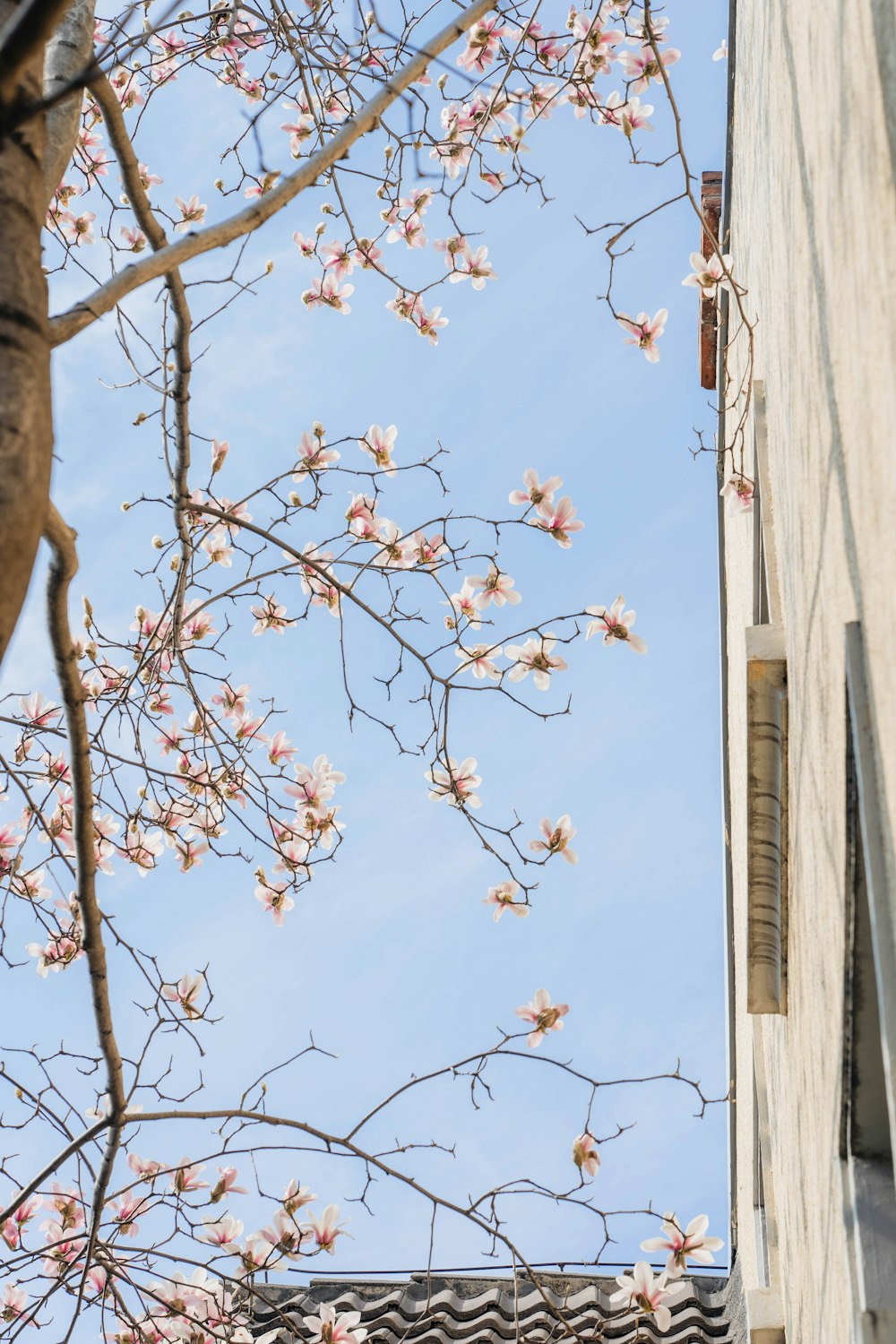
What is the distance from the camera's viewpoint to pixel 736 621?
4.44 meters

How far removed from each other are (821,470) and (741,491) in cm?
193

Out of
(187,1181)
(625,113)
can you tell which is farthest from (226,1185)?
(625,113)

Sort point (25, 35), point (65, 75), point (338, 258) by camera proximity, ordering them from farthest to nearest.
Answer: point (338, 258), point (65, 75), point (25, 35)

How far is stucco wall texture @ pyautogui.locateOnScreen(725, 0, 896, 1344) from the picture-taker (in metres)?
1.08

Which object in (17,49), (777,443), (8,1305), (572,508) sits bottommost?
(8,1305)

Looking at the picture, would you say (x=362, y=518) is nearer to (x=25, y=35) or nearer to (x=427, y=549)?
(x=427, y=549)

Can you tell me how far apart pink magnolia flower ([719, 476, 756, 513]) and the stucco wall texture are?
1.44ft

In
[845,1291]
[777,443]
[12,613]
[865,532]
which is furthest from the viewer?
[777,443]

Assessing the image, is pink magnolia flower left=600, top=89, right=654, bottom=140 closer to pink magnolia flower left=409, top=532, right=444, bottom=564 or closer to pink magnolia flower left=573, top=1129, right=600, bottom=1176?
pink magnolia flower left=409, top=532, right=444, bottom=564

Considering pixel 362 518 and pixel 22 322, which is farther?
pixel 362 518

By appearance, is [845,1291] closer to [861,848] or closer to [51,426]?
[861,848]

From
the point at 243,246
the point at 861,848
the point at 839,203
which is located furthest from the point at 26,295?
the point at 243,246

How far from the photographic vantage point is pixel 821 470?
158 cm

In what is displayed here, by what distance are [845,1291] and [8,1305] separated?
96.2 inches
